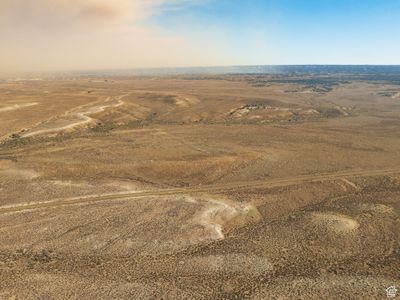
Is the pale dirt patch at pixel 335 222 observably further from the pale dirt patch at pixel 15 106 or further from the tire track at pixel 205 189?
the pale dirt patch at pixel 15 106

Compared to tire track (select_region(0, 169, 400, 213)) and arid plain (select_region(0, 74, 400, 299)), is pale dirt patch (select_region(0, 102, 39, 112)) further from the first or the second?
tire track (select_region(0, 169, 400, 213))

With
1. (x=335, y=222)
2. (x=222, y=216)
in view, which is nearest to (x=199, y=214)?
(x=222, y=216)

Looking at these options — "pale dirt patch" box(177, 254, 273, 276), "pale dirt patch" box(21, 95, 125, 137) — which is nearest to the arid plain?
"pale dirt patch" box(177, 254, 273, 276)

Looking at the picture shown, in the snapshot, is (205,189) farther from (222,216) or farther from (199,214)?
(222,216)

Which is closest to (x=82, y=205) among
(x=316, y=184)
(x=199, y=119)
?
(x=316, y=184)

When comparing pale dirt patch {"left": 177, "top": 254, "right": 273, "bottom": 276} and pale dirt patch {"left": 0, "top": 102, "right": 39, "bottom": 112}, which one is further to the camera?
pale dirt patch {"left": 0, "top": 102, "right": 39, "bottom": 112}

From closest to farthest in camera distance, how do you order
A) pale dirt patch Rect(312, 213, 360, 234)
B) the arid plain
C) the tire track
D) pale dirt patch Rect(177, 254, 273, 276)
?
the arid plain, pale dirt patch Rect(177, 254, 273, 276), pale dirt patch Rect(312, 213, 360, 234), the tire track

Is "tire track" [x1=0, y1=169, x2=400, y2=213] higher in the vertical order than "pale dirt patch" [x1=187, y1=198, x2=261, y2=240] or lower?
higher

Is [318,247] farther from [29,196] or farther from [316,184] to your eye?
[29,196]
